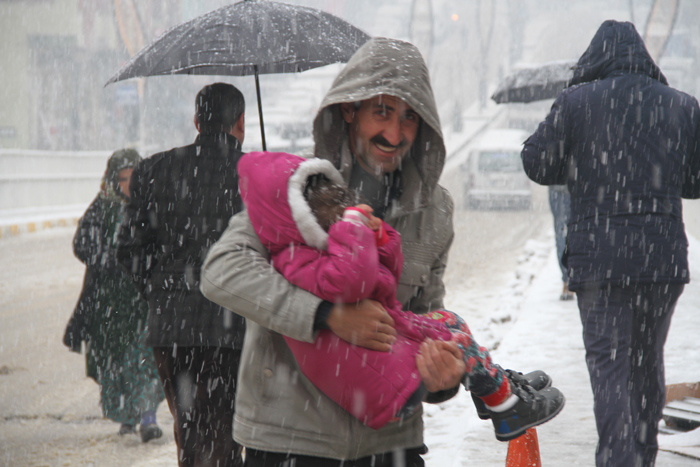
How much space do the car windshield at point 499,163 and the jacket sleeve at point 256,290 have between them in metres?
20.8

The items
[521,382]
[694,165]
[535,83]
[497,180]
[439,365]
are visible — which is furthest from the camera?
[497,180]

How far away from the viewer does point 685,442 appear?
430 cm

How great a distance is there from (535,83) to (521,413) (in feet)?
27.9

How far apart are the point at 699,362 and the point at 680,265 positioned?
314 cm

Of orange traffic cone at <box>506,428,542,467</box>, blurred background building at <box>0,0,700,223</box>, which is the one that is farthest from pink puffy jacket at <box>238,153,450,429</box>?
blurred background building at <box>0,0,700,223</box>

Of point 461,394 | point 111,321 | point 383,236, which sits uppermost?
point 383,236

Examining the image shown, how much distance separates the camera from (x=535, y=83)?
404 inches

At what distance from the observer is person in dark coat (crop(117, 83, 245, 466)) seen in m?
3.42

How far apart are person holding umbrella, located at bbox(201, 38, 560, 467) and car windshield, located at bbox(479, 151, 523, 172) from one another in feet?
66.7

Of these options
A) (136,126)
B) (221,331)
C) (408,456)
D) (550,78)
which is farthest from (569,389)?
(136,126)

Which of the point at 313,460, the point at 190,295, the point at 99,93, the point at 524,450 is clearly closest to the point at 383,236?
the point at 313,460

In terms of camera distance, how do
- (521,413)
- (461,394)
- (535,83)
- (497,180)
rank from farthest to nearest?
(497,180), (535,83), (461,394), (521,413)

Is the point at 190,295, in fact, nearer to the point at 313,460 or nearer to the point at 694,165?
the point at 313,460

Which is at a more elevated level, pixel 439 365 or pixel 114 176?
pixel 114 176
